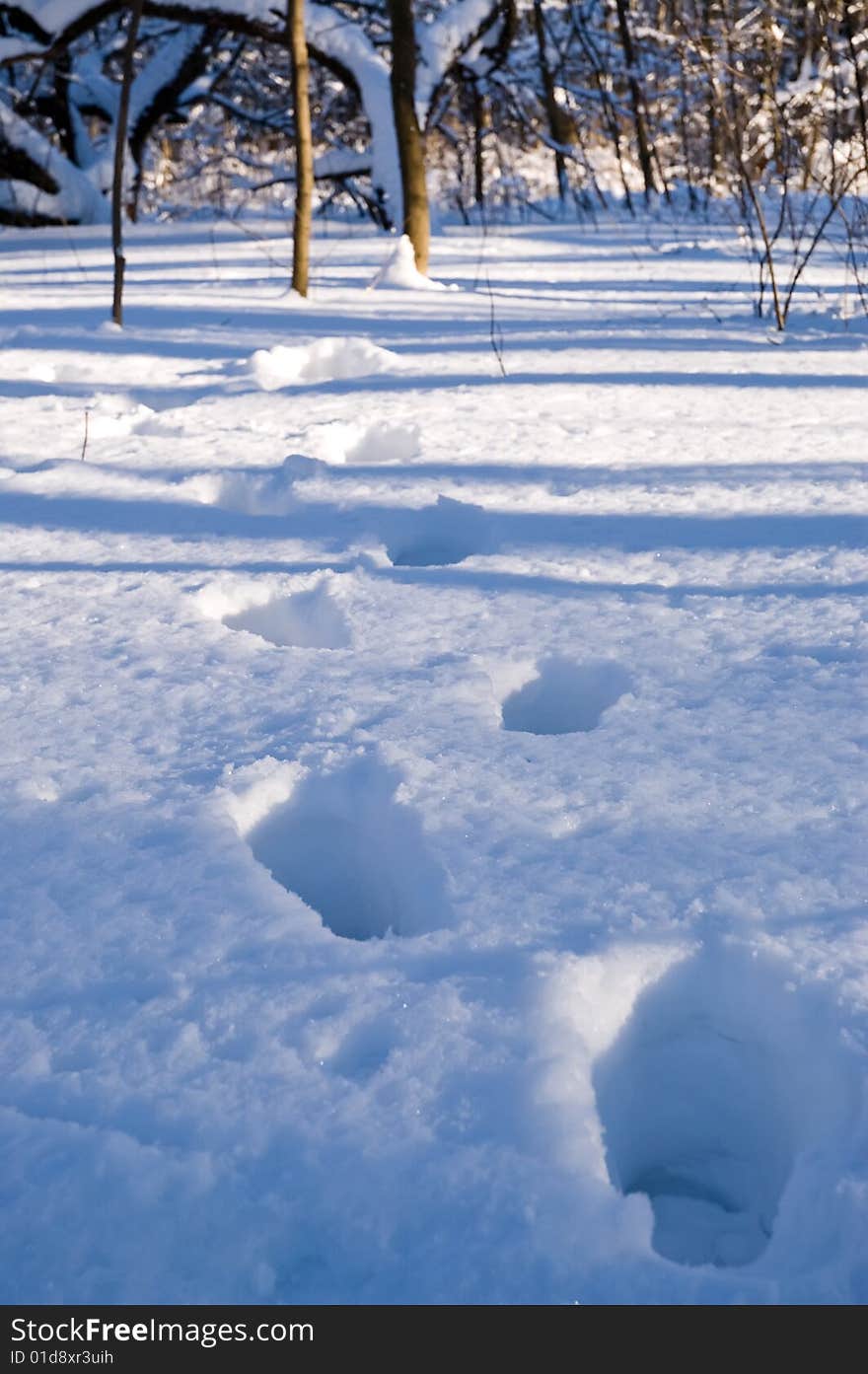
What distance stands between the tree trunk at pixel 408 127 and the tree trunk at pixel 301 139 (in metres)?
1.04

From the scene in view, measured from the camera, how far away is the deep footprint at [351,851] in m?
1.67

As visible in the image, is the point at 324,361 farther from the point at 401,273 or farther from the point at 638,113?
the point at 638,113

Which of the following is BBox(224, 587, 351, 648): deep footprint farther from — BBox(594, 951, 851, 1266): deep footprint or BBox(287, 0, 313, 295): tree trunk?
BBox(287, 0, 313, 295): tree trunk

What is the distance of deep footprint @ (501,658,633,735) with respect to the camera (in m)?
2.12

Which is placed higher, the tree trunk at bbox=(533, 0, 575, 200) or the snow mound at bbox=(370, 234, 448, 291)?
the tree trunk at bbox=(533, 0, 575, 200)

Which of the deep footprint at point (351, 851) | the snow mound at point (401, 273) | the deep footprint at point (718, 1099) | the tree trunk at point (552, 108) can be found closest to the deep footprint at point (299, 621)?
the deep footprint at point (351, 851)

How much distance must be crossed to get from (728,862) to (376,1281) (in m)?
0.79

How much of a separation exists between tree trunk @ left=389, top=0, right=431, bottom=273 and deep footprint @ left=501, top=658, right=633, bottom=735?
223 inches

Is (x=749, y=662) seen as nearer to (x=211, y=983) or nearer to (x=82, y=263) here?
(x=211, y=983)

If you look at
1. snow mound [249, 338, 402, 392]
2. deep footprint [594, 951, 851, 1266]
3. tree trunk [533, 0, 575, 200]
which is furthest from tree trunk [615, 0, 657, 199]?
deep footprint [594, 951, 851, 1266]

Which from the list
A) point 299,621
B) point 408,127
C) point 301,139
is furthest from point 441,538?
point 408,127

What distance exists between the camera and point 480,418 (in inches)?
154

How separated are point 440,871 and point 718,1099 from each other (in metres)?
0.50

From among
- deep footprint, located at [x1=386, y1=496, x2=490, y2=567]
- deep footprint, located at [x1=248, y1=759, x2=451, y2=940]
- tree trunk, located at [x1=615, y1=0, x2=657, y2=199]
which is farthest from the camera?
tree trunk, located at [x1=615, y1=0, x2=657, y2=199]
